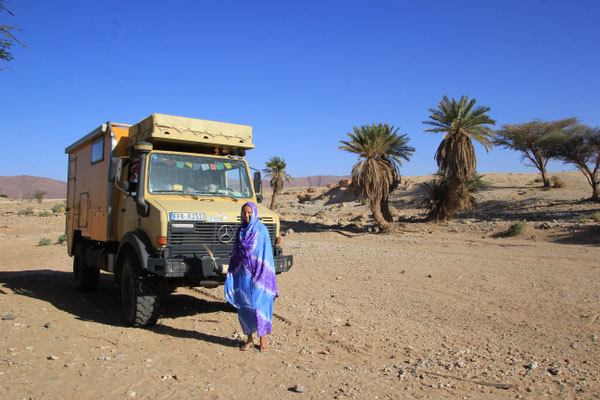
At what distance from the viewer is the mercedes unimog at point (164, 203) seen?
6.58 m

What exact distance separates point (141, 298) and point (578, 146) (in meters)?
35.5

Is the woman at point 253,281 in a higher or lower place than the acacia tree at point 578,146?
lower

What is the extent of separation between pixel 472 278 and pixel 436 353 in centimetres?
570

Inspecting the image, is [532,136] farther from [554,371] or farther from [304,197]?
[554,371]

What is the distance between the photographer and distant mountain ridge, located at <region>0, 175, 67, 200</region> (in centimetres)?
13375

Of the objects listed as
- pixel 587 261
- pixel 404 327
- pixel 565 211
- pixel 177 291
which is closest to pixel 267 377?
pixel 404 327

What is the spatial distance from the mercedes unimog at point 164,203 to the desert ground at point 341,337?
0.86 meters

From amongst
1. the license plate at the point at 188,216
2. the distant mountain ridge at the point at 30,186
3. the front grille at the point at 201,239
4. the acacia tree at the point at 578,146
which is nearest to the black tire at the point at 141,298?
the front grille at the point at 201,239

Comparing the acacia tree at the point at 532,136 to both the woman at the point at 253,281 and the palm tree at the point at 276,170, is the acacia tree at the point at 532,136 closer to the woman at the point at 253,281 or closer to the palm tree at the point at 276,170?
the palm tree at the point at 276,170

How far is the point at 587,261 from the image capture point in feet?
43.3

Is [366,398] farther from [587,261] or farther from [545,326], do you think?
[587,261]

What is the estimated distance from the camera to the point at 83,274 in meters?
9.76

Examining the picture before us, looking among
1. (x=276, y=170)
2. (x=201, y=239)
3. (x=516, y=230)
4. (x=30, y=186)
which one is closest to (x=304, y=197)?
(x=276, y=170)

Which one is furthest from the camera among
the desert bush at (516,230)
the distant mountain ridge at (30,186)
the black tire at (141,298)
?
the distant mountain ridge at (30,186)
